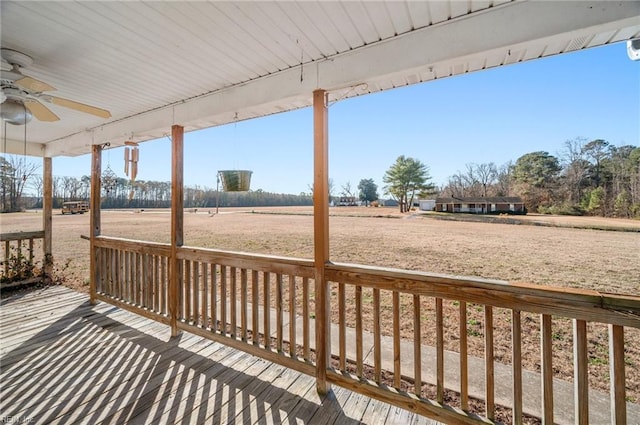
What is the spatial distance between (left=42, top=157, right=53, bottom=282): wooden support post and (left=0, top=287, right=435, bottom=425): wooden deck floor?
6.12 feet

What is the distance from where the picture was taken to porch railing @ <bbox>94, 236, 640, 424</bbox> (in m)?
1.30

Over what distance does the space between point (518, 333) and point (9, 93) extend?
11.5ft

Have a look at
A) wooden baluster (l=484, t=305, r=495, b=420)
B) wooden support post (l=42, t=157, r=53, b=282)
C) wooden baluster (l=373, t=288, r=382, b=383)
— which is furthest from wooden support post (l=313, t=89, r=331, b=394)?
wooden support post (l=42, t=157, r=53, b=282)

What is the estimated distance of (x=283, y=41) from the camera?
1.71m

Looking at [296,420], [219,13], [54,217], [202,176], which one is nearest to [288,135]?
[202,176]

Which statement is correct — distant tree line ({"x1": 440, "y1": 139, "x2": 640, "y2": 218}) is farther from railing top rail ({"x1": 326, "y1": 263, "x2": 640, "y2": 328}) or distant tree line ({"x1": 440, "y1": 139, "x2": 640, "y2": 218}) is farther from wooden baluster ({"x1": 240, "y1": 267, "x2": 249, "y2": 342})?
wooden baluster ({"x1": 240, "y1": 267, "x2": 249, "y2": 342})

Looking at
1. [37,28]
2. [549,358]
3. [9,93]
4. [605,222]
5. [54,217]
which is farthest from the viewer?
[54,217]

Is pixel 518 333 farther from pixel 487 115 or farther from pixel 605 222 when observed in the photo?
pixel 487 115

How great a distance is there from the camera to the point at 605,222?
2.03m

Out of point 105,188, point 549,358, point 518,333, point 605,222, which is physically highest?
point 105,188

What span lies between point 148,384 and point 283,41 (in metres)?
2.60

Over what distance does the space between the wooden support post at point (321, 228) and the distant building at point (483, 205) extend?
126cm

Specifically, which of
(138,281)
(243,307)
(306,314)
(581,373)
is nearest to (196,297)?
(243,307)

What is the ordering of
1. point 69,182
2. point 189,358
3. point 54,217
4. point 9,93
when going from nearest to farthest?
point 9,93 → point 189,358 → point 54,217 → point 69,182
